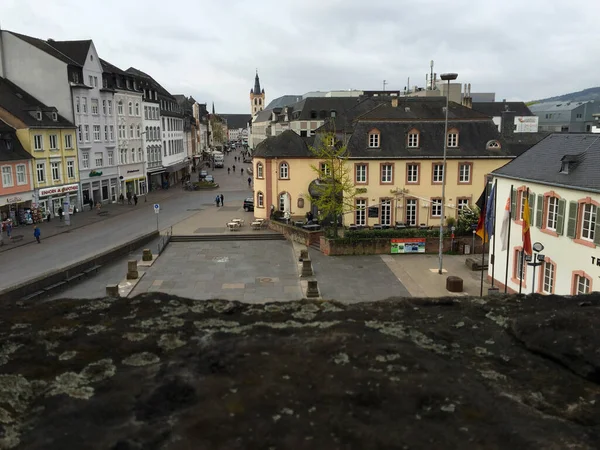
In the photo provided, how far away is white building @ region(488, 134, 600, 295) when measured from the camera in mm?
19812

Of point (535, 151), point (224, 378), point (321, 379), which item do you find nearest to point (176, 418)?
point (224, 378)

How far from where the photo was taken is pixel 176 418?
3.08m

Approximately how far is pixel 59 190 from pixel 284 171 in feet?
67.1

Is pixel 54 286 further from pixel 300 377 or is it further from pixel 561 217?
pixel 300 377

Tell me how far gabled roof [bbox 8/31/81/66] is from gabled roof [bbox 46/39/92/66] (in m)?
0.50

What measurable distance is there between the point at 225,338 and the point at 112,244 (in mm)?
33386

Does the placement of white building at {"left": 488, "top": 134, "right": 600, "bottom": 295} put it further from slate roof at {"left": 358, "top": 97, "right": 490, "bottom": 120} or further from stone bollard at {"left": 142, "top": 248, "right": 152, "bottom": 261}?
stone bollard at {"left": 142, "top": 248, "right": 152, "bottom": 261}

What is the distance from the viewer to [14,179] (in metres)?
41.5

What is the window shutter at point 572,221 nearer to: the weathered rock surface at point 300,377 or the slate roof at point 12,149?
the weathered rock surface at point 300,377

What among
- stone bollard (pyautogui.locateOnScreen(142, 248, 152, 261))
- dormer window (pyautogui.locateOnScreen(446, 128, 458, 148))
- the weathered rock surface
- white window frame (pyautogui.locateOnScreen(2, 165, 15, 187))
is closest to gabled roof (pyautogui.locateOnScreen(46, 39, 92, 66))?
white window frame (pyautogui.locateOnScreen(2, 165, 15, 187))

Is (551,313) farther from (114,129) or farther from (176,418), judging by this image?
(114,129)

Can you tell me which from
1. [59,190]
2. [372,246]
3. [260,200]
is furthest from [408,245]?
[59,190]

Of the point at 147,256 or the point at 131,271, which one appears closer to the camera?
the point at 131,271

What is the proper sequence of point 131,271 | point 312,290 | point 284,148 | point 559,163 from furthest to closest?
point 284,148
point 131,271
point 312,290
point 559,163
